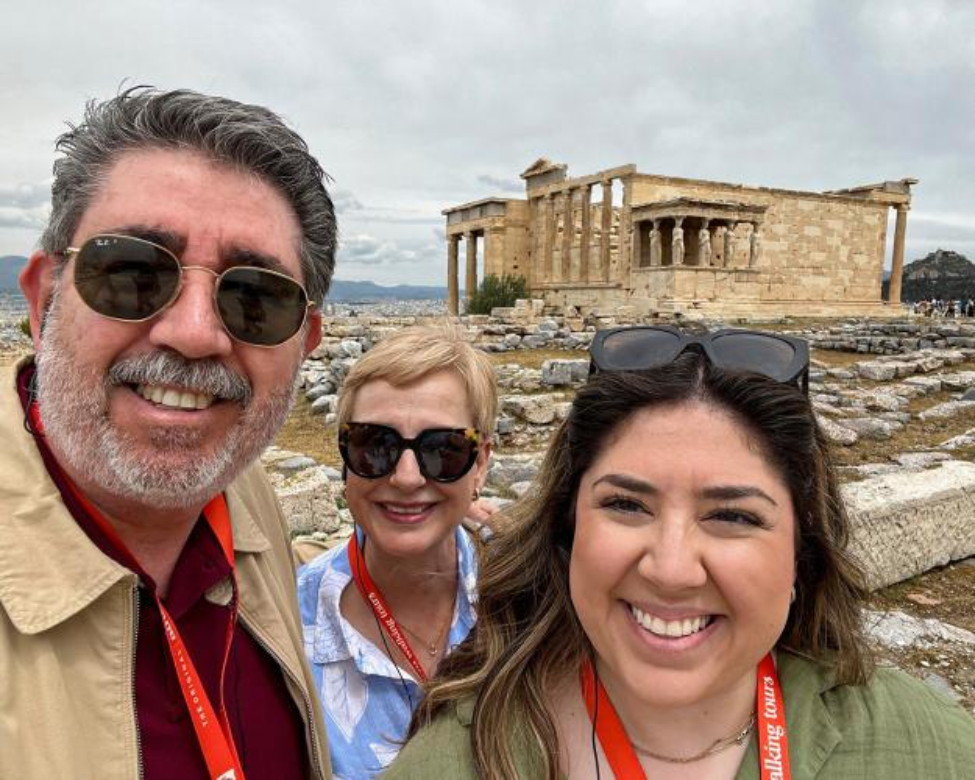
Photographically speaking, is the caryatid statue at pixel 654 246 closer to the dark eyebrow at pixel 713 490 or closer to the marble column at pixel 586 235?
the marble column at pixel 586 235

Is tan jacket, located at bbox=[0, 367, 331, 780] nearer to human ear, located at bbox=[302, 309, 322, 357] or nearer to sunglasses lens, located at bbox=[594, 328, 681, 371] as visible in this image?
human ear, located at bbox=[302, 309, 322, 357]

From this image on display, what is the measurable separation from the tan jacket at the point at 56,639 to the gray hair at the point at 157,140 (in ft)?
1.81

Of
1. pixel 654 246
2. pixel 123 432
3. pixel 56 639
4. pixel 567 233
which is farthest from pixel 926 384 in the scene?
pixel 567 233

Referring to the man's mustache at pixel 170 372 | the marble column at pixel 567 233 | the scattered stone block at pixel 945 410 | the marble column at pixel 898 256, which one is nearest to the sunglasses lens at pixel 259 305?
the man's mustache at pixel 170 372

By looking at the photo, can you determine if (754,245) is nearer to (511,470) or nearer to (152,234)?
(511,470)

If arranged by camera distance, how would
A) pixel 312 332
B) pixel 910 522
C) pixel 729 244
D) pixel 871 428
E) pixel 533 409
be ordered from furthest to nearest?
pixel 729 244, pixel 533 409, pixel 871 428, pixel 910 522, pixel 312 332

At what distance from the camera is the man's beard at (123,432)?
1673 mm

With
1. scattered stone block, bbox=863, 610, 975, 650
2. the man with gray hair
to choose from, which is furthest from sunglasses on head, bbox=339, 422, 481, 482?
scattered stone block, bbox=863, 610, 975, 650

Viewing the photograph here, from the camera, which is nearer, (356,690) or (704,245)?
(356,690)

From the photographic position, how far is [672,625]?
1.55 meters

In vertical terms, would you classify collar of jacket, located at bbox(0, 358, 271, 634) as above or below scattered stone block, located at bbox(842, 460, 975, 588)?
above

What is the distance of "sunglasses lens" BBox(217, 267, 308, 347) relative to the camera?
5.85 ft

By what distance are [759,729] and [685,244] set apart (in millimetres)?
31638

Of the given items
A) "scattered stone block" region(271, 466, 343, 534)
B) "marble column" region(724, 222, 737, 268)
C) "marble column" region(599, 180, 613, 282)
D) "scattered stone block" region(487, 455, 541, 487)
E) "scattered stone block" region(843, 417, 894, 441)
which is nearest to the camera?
"scattered stone block" region(271, 466, 343, 534)
